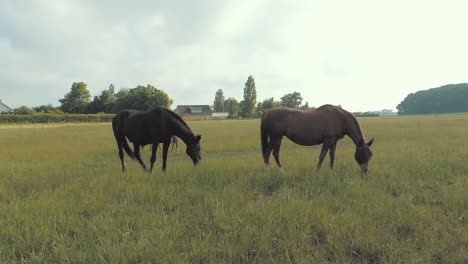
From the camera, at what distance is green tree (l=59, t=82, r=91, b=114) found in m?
80.7

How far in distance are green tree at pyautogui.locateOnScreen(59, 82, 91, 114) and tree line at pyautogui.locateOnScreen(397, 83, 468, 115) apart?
150 meters

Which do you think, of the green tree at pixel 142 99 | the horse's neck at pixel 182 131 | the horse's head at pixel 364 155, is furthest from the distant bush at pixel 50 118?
the horse's head at pixel 364 155

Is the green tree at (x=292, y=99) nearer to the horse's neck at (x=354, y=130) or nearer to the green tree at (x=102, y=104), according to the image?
the green tree at (x=102, y=104)

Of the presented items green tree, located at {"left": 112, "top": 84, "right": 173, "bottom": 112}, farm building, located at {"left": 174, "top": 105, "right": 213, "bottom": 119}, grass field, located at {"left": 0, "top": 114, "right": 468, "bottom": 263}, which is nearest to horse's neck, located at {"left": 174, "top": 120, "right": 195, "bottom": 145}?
grass field, located at {"left": 0, "top": 114, "right": 468, "bottom": 263}

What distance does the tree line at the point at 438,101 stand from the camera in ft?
408

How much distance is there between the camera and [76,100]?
8150 centimetres

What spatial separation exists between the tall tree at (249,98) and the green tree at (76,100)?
4988cm

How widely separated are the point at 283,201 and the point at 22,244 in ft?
12.0

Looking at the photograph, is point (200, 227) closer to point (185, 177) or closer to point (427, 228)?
point (185, 177)

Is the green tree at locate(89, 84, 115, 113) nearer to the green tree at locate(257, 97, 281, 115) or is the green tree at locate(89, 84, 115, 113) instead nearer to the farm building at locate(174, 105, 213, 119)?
the farm building at locate(174, 105, 213, 119)

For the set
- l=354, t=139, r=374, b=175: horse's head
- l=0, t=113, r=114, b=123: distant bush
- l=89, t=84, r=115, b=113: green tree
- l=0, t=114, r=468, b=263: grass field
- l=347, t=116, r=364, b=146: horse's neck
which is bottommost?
l=0, t=114, r=468, b=263: grass field

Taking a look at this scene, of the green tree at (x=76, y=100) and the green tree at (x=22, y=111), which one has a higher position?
the green tree at (x=76, y=100)

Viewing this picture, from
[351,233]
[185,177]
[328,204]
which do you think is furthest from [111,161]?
[351,233]

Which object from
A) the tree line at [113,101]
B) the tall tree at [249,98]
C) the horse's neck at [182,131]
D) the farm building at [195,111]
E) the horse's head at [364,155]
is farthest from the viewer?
the farm building at [195,111]
